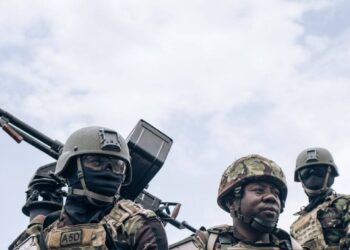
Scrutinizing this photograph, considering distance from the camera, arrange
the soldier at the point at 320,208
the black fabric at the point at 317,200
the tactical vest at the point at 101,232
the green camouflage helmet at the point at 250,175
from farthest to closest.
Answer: the black fabric at the point at 317,200, the soldier at the point at 320,208, the green camouflage helmet at the point at 250,175, the tactical vest at the point at 101,232

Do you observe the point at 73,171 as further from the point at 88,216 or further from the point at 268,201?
the point at 268,201

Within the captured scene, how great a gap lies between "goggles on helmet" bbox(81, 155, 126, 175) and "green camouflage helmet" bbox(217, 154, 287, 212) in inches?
49.4

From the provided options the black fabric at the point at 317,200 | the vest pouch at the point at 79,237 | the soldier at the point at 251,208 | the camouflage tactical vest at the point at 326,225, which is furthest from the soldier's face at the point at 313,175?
the vest pouch at the point at 79,237

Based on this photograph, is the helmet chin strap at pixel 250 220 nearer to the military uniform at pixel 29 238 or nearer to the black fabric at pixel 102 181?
the black fabric at pixel 102 181

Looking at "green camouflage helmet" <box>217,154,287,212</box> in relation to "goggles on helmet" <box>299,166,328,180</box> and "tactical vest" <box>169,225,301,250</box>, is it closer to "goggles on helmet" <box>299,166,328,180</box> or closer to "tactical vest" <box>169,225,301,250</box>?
"tactical vest" <box>169,225,301,250</box>

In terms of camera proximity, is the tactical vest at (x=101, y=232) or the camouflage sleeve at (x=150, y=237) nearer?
the camouflage sleeve at (x=150, y=237)

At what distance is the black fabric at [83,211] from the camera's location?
639cm

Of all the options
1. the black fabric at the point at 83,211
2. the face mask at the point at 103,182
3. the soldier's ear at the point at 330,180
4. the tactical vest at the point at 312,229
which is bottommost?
the black fabric at the point at 83,211

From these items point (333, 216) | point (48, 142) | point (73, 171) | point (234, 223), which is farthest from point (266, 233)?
point (48, 142)

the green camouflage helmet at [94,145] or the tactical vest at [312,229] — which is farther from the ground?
the tactical vest at [312,229]

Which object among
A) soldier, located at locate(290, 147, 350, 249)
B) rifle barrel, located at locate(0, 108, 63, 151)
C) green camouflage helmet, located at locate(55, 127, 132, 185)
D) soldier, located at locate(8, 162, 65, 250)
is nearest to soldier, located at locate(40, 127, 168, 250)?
green camouflage helmet, located at locate(55, 127, 132, 185)

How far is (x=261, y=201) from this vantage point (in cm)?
694

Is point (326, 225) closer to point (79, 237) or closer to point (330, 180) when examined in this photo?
point (330, 180)

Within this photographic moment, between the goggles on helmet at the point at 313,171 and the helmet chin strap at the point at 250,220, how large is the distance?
9.87 ft
